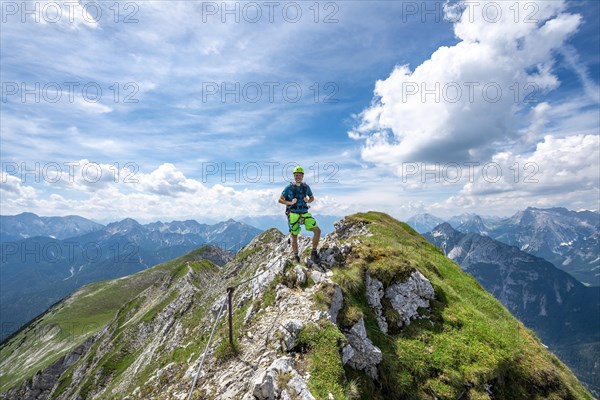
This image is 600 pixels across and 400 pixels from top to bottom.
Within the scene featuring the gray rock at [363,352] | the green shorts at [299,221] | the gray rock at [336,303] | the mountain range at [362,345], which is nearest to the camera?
the mountain range at [362,345]

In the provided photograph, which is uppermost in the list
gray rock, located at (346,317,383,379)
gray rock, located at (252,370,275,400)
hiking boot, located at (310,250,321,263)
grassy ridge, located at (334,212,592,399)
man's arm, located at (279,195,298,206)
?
man's arm, located at (279,195,298,206)

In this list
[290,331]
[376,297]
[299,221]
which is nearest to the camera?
[290,331]

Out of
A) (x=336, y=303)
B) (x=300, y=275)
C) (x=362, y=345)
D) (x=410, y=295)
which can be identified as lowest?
(x=362, y=345)

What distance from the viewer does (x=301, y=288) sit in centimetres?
1772

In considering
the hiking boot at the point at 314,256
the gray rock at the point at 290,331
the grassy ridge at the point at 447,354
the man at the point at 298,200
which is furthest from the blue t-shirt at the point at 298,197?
the gray rock at the point at 290,331

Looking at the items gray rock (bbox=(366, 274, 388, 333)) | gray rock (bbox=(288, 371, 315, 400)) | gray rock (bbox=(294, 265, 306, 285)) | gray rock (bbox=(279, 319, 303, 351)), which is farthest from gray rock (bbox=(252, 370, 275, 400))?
gray rock (bbox=(366, 274, 388, 333))

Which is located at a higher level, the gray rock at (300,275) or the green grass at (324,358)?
the gray rock at (300,275)

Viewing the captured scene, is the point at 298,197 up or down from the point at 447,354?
up

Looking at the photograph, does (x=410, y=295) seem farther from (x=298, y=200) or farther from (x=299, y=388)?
(x=299, y=388)

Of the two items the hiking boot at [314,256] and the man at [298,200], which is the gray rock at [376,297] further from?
the man at [298,200]

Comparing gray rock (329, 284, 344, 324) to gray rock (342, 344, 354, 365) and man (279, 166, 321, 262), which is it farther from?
man (279, 166, 321, 262)

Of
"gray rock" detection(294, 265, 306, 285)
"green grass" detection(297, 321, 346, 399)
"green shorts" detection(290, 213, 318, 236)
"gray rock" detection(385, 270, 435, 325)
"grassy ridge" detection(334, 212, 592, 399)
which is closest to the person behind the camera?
"green grass" detection(297, 321, 346, 399)

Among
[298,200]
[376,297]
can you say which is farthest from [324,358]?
[298,200]

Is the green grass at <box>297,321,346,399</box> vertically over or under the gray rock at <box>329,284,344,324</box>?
under
